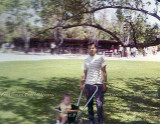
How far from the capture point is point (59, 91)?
7.02 metres

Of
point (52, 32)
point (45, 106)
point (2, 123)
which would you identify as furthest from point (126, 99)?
point (2, 123)

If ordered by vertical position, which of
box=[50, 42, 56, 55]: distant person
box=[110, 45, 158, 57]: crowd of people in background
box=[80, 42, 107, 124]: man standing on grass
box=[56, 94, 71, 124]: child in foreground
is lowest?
box=[56, 94, 71, 124]: child in foreground

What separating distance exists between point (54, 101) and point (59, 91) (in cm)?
117

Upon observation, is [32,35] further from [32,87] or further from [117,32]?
[117,32]

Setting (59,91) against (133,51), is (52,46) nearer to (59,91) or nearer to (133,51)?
(59,91)

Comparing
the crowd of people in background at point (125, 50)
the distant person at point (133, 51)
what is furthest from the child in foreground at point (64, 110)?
the distant person at point (133, 51)

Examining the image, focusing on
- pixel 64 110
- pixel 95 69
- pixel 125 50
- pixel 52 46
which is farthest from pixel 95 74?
pixel 125 50

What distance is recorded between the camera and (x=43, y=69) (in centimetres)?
805

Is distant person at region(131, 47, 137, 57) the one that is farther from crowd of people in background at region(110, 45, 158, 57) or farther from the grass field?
the grass field

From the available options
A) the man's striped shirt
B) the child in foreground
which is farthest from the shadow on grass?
the man's striped shirt

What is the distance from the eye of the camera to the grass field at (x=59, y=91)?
15.5ft

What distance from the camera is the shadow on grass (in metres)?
4.60

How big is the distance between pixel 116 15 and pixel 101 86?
11.4 ft

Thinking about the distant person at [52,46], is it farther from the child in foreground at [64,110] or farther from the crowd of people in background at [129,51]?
the child in foreground at [64,110]
